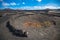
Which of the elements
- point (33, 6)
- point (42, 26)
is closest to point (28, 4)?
point (33, 6)

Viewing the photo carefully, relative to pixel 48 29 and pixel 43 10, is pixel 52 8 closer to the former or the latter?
pixel 43 10

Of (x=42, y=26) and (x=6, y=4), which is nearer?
(x=42, y=26)

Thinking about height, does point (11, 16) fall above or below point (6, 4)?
below

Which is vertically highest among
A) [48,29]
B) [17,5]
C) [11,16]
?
[17,5]

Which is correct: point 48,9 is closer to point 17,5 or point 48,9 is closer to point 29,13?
point 29,13

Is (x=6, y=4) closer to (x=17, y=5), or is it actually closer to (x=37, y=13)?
(x=17, y=5)

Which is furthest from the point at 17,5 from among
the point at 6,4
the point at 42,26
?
the point at 42,26

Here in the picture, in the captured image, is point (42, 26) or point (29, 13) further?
point (29, 13)

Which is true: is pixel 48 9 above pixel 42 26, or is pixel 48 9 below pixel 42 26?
above
